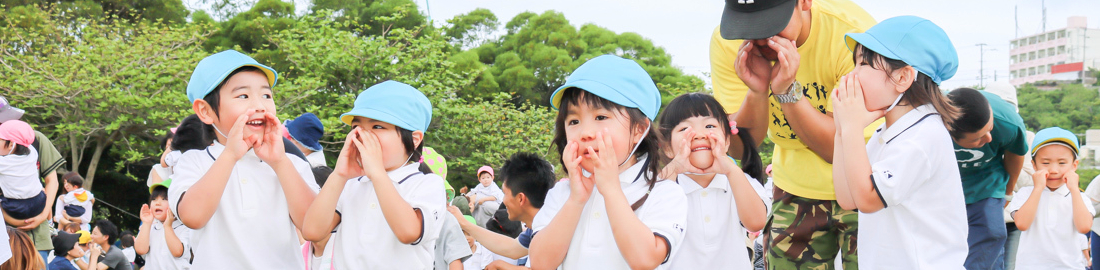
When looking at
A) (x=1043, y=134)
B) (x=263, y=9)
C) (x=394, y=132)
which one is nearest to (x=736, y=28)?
(x=394, y=132)

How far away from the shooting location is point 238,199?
10.1ft

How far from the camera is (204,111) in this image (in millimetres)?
3080

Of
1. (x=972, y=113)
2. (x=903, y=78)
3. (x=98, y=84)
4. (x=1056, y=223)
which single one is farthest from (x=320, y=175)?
(x=98, y=84)

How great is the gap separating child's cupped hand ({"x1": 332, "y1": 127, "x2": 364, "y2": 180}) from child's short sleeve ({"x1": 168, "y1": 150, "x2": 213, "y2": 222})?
55cm

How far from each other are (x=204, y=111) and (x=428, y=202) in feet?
3.09

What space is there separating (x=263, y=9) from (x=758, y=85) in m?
17.7

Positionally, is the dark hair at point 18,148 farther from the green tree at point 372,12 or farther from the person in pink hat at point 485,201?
the green tree at point 372,12

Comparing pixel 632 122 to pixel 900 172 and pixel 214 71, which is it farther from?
pixel 214 71

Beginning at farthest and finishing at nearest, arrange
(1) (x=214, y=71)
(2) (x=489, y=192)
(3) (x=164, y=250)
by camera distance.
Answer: (2) (x=489, y=192)
(3) (x=164, y=250)
(1) (x=214, y=71)

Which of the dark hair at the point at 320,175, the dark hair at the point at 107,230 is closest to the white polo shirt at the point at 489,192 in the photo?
the dark hair at the point at 107,230

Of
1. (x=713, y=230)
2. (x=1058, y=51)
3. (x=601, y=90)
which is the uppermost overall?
(x=601, y=90)

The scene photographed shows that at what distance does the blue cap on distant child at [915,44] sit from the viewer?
8.10ft

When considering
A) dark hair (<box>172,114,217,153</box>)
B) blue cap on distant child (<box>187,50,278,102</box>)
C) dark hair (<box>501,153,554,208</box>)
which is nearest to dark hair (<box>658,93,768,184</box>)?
dark hair (<box>501,153,554,208</box>)

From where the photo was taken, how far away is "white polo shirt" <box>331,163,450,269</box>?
3092mm
